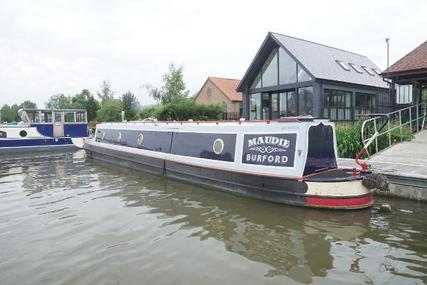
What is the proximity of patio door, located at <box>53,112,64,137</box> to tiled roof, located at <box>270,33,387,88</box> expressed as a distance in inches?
543

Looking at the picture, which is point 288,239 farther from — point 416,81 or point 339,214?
point 416,81

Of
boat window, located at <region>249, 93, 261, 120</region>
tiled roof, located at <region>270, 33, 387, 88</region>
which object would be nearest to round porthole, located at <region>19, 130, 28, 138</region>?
boat window, located at <region>249, 93, 261, 120</region>

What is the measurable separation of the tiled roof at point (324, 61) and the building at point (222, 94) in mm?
14250

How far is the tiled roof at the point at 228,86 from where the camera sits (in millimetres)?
37875

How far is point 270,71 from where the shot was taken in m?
20.2

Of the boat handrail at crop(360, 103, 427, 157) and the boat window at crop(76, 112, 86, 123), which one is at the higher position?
the boat window at crop(76, 112, 86, 123)

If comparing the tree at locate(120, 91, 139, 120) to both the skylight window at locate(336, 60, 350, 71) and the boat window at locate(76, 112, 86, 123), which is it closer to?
the boat window at locate(76, 112, 86, 123)

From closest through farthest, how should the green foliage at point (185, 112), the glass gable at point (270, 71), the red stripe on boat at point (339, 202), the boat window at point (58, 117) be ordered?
1. the red stripe on boat at point (339, 202)
2. the glass gable at point (270, 71)
3. the boat window at point (58, 117)
4. the green foliage at point (185, 112)

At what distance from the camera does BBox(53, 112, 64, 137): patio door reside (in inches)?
918

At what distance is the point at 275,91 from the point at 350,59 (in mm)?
6181

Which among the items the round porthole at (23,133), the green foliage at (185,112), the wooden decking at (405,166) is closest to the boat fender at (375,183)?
the wooden decking at (405,166)

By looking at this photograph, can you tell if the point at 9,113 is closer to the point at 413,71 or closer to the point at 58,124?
the point at 58,124

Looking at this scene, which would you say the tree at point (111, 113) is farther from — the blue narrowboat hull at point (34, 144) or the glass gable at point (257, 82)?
the glass gable at point (257, 82)

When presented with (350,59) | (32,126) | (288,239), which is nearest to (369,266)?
(288,239)
